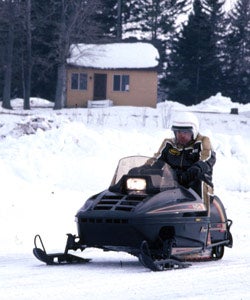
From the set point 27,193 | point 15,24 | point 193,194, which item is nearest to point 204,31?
point 15,24

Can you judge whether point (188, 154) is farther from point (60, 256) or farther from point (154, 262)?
point (60, 256)

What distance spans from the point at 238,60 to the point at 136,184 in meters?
67.8

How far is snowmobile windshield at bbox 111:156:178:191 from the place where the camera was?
33.8 ft

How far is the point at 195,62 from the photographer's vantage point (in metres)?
71.1

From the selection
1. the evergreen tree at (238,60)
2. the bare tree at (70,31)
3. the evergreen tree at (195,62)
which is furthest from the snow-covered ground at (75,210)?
the evergreen tree at (238,60)

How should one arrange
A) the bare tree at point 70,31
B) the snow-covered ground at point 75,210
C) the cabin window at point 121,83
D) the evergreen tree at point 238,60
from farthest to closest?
the evergreen tree at point 238,60
the cabin window at point 121,83
the bare tree at point 70,31
the snow-covered ground at point 75,210

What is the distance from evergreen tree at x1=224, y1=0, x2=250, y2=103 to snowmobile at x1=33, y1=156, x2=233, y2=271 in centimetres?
6285

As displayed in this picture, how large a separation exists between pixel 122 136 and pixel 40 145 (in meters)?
2.83

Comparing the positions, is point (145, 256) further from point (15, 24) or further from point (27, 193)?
point (15, 24)

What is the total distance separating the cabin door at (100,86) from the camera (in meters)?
61.5

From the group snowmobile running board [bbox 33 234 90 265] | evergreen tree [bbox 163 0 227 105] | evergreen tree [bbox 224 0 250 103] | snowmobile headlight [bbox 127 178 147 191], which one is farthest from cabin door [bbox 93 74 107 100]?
snowmobile headlight [bbox 127 178 147 191]

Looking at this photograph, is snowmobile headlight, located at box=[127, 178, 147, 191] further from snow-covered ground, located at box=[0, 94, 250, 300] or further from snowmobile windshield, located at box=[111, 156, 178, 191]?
snow-covered ground, located at box=[0, 94, 250, 300]

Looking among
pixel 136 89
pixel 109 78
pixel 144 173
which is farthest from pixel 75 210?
pixel 109 78

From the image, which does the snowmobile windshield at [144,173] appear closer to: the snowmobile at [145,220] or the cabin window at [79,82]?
the snowmobile at [145,220]
